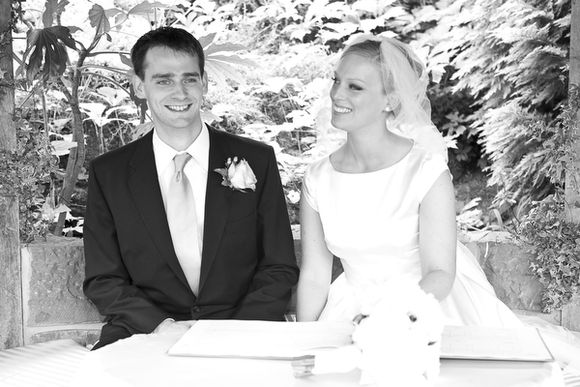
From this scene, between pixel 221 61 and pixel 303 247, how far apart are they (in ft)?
3.57

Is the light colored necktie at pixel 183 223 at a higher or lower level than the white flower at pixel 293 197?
higher

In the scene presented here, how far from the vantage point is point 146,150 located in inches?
109

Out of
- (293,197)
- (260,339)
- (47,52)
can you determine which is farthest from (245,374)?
(293,197)

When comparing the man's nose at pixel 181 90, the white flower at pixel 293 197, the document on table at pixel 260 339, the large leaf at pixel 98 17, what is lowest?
the white flower at pixel 293 197

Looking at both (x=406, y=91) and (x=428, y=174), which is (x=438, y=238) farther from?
(x=406, y=91)

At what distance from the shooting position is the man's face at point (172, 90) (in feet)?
8.80

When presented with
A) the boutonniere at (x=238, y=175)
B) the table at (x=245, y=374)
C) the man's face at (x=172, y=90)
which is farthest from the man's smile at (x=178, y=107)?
the table at (x=245, y=374)

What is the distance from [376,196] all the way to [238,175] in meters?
0.48

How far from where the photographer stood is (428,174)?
2.58 metres

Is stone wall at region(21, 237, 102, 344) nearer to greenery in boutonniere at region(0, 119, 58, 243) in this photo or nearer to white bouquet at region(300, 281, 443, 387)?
greenery in boutonniere at region(0, 119, 58, 243)

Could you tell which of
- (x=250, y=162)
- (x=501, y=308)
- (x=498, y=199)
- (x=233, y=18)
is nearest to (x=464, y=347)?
(x=501, y=308)

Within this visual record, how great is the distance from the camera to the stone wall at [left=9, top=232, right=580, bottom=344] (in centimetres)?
306

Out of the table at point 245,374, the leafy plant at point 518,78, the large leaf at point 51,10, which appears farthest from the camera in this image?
the leafy plant at point 518,78

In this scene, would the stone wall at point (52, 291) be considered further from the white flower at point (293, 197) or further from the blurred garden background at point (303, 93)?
the white flower at point (293, 197)
